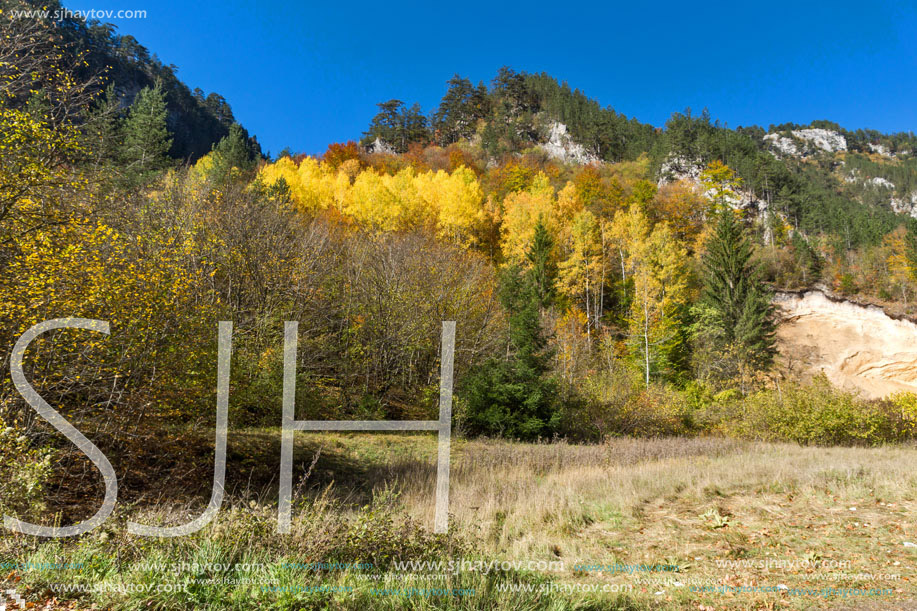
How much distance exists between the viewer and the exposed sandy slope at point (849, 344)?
2850cm

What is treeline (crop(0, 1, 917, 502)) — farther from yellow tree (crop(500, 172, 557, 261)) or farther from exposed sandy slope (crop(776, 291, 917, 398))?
exposed sandy slope (crop(776, 291, 917, 398))

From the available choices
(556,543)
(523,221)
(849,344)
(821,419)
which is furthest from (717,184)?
(556,543)

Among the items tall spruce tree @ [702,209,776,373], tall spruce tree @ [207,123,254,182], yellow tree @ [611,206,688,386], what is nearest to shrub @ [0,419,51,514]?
yellow tree @ [611,206,688,386]

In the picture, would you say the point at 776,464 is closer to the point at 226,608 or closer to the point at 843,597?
the point at 843,597

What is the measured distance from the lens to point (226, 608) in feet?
10.3

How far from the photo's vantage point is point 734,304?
95.4 ft

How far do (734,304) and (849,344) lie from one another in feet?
30.9

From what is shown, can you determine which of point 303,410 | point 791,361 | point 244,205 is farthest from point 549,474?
point 791,361

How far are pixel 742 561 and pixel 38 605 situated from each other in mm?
6780

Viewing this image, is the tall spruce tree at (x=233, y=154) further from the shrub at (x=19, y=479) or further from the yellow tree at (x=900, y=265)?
the yellow tree at (x=900, y=265)

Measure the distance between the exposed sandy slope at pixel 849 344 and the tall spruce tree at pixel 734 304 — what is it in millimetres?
4048

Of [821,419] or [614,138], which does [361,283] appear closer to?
[821,419]

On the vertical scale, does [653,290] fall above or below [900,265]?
below

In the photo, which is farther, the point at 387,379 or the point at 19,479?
the point at 387,379
